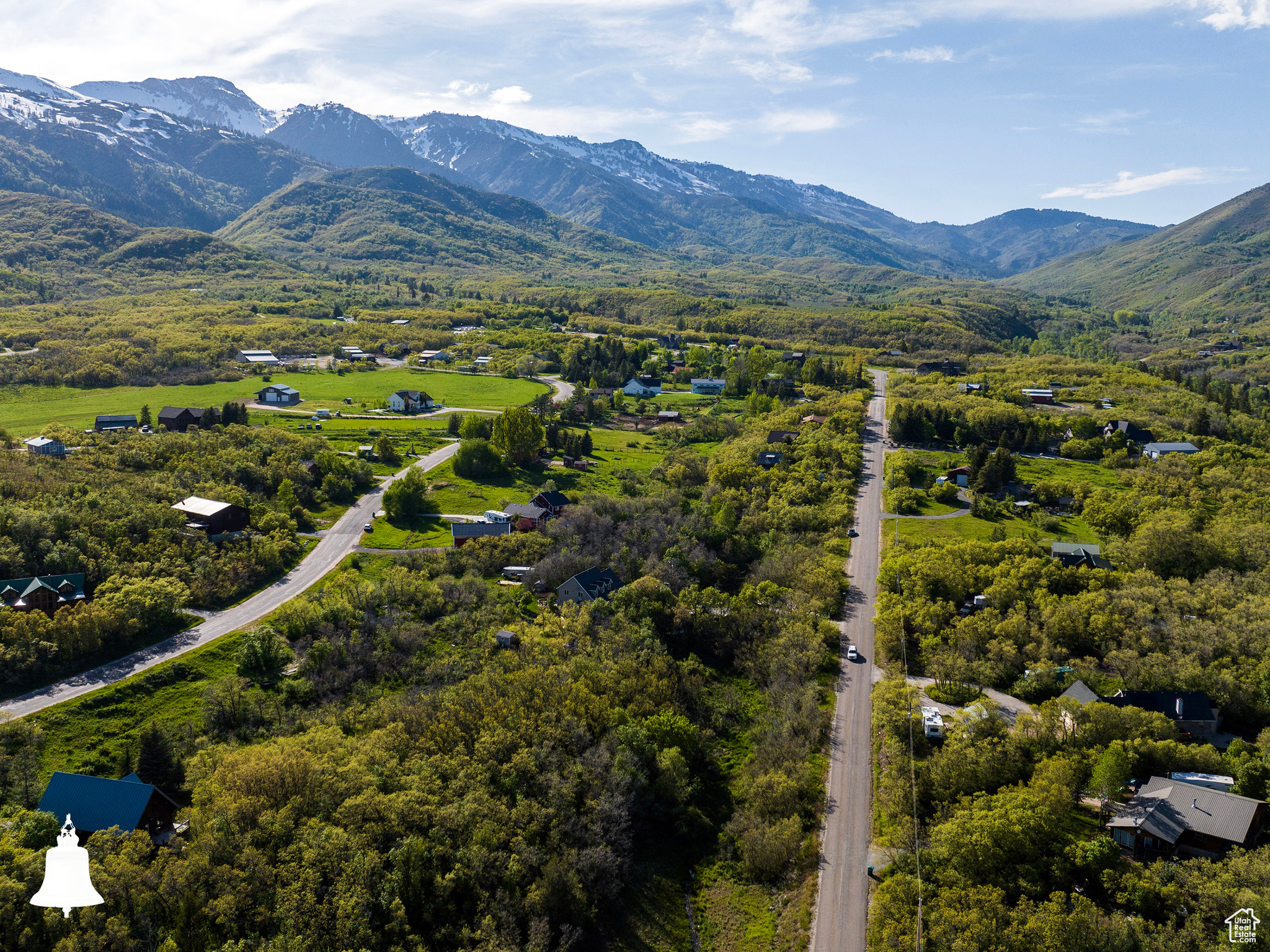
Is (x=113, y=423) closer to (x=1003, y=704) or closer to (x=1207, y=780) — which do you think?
(x=1003, y=704)

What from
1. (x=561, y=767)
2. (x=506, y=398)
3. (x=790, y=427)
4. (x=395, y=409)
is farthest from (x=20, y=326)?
(x=561, y=767)

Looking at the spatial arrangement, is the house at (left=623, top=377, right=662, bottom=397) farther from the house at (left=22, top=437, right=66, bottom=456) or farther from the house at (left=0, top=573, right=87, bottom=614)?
the house at (left=0, top=573, right=87, bottom=614)

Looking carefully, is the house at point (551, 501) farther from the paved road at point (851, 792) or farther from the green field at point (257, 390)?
the green field at point (257, 390)

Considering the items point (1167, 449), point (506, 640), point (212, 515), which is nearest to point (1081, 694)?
point (506, 640)

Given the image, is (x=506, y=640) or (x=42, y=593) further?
(x=506, y=640)

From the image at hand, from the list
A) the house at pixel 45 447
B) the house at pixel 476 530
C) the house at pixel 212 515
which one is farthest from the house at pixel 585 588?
the house at pixel 45 447

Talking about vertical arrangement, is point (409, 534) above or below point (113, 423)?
below

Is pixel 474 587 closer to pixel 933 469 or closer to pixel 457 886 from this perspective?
pixel 457 886
